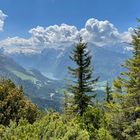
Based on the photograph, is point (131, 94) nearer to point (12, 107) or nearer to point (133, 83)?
point (133, 83)

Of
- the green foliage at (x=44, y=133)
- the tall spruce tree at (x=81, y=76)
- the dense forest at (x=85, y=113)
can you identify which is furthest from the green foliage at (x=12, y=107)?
the green foliage at (x=44, y=133)

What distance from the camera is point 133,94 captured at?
30.6 meters

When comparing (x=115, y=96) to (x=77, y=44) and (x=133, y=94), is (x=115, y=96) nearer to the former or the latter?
(x=133, y=94)

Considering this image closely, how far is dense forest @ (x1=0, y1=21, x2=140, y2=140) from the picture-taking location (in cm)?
2027

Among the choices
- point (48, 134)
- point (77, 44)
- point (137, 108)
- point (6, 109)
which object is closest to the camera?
point (48, 134)

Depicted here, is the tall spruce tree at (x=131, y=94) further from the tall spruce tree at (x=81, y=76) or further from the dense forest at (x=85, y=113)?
the tall spruce tree at (x=81, y=76)

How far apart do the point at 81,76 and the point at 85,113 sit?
18513 mm

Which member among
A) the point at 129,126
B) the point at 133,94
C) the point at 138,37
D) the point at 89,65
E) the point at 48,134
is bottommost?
the point at 48,134

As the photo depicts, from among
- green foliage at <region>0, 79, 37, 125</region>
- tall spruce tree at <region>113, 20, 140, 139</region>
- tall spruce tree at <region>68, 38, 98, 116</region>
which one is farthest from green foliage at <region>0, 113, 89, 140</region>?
tall spruce tree at <region>68, 38, 98, 116</region>

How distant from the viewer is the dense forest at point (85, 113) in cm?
2027

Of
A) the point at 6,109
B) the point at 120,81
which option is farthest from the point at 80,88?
the point at 120,81

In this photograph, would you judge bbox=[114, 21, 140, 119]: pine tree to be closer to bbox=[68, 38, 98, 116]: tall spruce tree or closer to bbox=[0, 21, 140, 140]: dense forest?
bbox=[0, 21, 140, 140]: dense forest

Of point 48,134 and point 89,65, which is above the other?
point 89,65

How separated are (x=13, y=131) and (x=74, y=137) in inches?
128
